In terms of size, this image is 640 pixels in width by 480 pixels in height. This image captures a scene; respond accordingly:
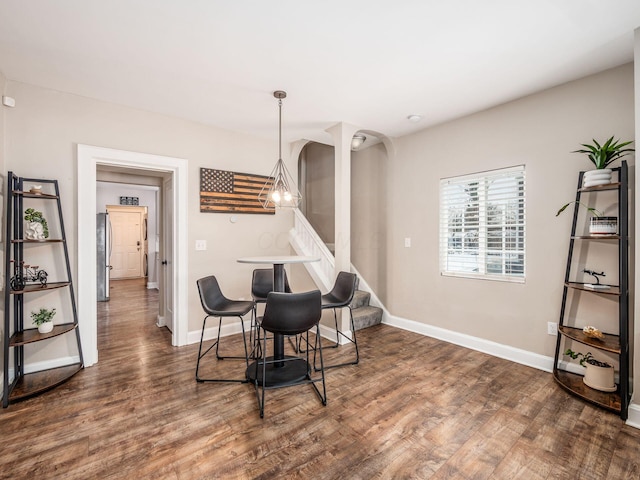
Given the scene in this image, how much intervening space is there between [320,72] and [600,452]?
3227 millimetres

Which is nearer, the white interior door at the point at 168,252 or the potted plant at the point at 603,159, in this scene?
the potted plant at the point at 603,159

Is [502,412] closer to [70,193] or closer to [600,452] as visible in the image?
[600,452]

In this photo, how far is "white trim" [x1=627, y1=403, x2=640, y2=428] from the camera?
202 centimetres

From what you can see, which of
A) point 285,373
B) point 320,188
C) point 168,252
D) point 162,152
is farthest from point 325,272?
point 162,152

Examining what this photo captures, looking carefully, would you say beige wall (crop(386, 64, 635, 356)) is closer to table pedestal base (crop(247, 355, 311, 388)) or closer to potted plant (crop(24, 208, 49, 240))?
table pedestal base (crop(247, 355, 311, 388))

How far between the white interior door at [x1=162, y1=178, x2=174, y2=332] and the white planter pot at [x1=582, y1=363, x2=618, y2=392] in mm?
4400

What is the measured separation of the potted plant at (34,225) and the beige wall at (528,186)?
389 cm

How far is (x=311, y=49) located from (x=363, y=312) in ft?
10.6

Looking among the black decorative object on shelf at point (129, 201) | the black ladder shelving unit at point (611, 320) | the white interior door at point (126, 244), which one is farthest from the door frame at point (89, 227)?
the white interior door at point (126, 244)

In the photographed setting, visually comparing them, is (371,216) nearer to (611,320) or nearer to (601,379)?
(611,320)

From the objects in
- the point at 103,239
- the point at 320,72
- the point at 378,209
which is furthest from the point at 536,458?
the point at 103,239

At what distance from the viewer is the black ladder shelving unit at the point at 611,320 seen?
2.16 m

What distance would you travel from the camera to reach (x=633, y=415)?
2035mm

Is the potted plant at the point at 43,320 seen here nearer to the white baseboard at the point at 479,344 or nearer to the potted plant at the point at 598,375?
the white baseboard at the point at 479,344
